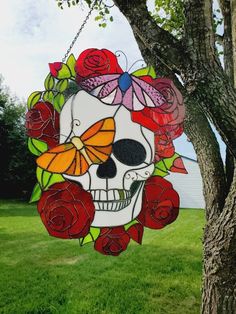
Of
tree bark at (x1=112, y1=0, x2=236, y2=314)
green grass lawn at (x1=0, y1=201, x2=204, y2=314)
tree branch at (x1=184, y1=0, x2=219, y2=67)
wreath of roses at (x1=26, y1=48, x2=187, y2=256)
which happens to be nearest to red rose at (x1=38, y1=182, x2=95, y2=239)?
wreath of roses at (x1=26, y1=48, x2=187, y2=256)

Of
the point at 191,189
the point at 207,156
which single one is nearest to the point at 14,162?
the point at 191,189

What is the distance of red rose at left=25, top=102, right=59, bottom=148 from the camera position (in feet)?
5.53

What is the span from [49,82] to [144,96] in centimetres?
44

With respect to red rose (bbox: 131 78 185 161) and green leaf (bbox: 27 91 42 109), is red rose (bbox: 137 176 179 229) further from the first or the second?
green leaf (bbox: 27 91 42 109)

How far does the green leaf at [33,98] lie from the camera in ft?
5.65

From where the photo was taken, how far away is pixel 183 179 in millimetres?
14734

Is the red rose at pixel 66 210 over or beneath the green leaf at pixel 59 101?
beneath

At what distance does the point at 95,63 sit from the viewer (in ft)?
5.74

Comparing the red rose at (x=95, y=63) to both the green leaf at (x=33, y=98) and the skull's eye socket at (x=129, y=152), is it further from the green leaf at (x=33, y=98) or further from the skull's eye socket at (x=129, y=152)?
the skull's eye socket at (x=129, y=152)

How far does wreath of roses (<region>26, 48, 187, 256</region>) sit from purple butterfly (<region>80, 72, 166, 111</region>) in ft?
0.08

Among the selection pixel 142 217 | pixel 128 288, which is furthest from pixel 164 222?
pixel 128 288

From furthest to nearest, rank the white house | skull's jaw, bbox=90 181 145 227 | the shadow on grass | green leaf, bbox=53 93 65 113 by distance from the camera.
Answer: the white house
the shadow on grass
green leaf, bbox=53 93 65 113
skull's jaw, bbox=90 181 145 227

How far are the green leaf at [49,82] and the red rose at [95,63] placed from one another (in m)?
0.12

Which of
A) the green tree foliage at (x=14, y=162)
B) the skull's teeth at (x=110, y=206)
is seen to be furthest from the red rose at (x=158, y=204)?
the green tree foliage at (x=14, y=162)
